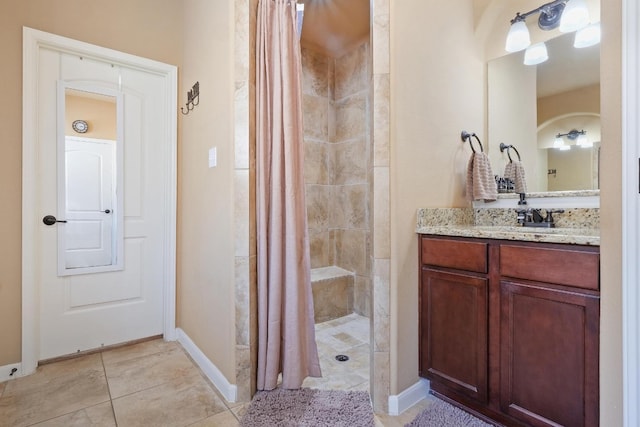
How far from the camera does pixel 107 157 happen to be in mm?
2182

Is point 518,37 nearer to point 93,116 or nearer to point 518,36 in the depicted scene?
point 518,36

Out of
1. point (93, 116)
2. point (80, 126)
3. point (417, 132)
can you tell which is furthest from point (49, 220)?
point (417, 132)

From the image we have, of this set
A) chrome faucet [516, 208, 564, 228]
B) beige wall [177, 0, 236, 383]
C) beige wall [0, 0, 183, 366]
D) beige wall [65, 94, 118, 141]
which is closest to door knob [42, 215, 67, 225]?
beige wall [0, 0, 183, 366]

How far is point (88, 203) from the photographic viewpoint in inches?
83.4

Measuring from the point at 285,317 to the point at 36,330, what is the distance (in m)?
1.67

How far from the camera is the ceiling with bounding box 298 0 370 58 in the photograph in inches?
94.3

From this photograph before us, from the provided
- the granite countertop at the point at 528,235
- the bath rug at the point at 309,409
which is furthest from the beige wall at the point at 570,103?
the bath rug at the point at 309,409

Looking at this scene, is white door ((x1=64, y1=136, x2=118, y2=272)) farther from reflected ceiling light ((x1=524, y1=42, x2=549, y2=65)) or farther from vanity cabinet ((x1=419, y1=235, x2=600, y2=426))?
reflected ceiling light ((x1=524, y1=42, x2=549, y2=65))

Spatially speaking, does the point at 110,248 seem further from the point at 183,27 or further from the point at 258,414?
the point at 183,27

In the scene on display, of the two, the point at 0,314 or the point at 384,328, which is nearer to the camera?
the point at 384,328

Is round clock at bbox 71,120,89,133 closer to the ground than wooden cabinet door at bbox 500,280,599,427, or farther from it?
farther from it

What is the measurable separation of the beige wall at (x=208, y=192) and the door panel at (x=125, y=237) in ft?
→ 0.69

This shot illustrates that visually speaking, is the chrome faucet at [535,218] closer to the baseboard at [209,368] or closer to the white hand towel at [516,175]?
the white hand towel at [516,175]

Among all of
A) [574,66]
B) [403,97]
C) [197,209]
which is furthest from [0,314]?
[574,66]
